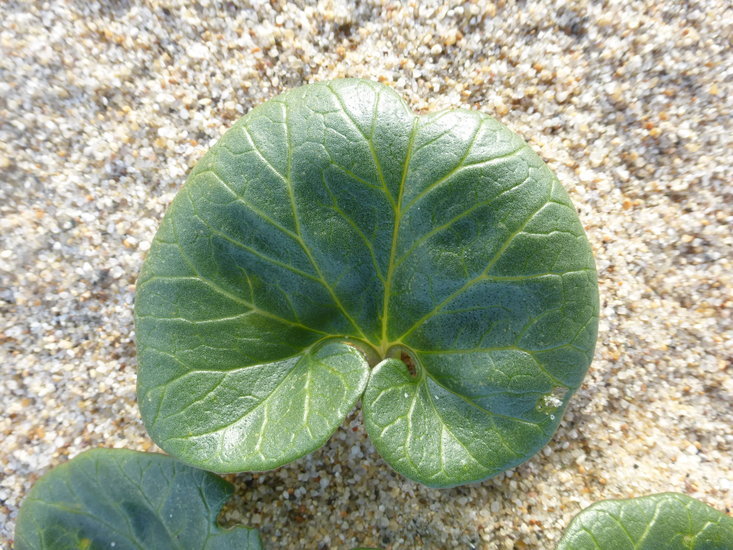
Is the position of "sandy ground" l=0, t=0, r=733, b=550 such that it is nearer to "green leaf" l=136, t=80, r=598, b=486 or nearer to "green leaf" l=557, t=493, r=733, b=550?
"green leaf" l=557, t=493, r=733, b=550

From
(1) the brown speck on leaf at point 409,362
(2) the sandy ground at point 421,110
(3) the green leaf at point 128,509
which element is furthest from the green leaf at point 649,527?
(3) the green leaf at point 128,509

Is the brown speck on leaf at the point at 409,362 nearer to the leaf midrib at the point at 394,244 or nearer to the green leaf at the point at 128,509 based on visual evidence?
the leaf midrib at the point at 394,244

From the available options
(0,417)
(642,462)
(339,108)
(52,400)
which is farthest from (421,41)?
(0,417)

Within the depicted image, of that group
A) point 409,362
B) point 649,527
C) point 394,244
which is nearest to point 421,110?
point 394,244

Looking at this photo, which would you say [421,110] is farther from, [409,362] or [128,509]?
[128,509]

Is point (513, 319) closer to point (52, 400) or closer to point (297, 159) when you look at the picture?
point (297, 159)

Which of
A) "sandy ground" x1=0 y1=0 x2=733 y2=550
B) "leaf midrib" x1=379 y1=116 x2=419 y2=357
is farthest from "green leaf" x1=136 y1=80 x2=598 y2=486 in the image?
"sandy ground" x1=0 y1=0 x2=733 y2=550
